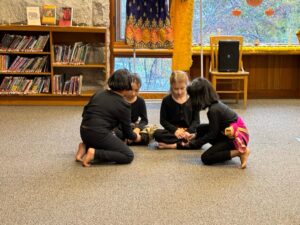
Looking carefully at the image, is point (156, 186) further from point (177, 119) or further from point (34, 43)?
point (34, 43)

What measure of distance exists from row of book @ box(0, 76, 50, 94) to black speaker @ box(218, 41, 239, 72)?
231cm

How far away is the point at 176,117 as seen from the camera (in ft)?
12.8

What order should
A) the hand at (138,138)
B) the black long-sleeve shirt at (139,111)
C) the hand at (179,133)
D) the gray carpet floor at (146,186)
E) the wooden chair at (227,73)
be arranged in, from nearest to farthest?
the gray carpet floor at (146,186) < the hand at (138,138) < the hand at (179,133) < the black long-sleeve shirt at (139,111) < the wooden chair at (227,73)

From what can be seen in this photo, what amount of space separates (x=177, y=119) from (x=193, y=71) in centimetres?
298

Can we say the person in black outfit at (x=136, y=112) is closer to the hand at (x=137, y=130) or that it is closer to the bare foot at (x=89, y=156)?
the hand at (x=137, y=130)

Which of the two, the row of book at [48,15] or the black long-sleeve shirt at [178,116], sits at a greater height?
the row of book at [48,15]

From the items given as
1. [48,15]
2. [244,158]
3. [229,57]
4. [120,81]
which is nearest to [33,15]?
[48,15]

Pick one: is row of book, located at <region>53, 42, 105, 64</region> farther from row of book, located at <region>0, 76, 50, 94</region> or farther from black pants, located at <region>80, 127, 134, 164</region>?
black pants, located at <region>80, 127, 134, 164</region>

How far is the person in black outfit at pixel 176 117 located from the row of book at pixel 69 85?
2.33 m

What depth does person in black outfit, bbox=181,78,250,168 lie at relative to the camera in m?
3.25

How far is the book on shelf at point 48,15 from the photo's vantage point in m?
5.93

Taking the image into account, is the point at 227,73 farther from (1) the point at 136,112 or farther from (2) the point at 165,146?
(2) the point at 165,146

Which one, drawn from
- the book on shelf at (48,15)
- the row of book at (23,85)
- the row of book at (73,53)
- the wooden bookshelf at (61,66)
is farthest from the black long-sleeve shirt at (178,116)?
the book on shelf at (48,15)

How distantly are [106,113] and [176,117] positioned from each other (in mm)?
794
